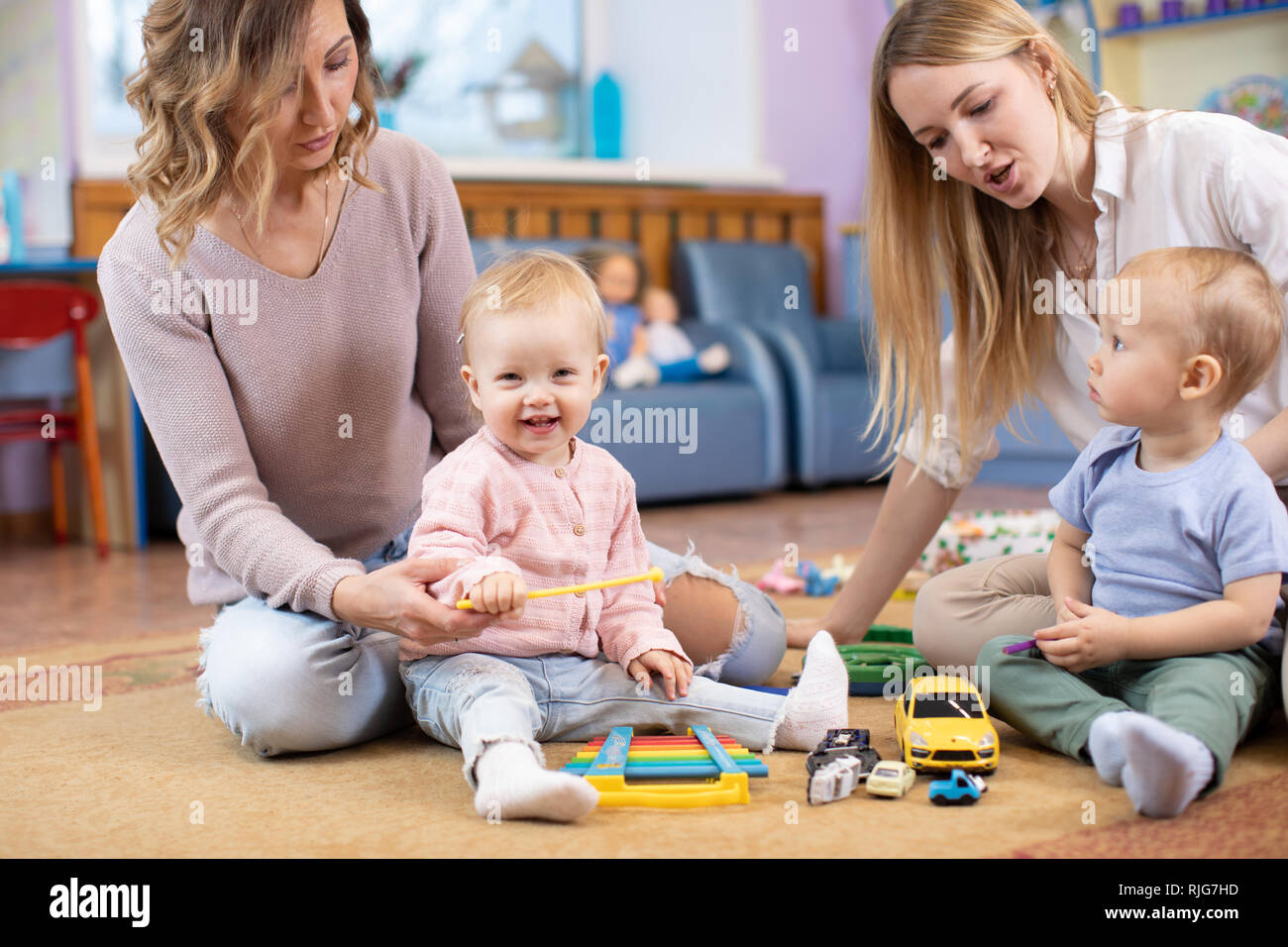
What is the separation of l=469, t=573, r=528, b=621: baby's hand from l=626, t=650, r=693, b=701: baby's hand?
0.22m

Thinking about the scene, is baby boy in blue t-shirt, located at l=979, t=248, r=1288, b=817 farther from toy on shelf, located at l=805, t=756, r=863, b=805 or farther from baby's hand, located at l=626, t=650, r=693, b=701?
baby's hand, located at l=626, t=650, r=693, b=701

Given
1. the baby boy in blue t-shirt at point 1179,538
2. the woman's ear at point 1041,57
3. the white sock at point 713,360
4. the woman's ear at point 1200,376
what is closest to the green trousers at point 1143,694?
the baby boy in blue t-shirt at point 1179,538

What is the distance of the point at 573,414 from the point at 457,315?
0.92 ft

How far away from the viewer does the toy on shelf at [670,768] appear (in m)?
1.10

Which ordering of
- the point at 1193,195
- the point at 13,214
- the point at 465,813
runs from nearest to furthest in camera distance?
the point at 465,813 → the point at 1193,195 → the point at 13,214

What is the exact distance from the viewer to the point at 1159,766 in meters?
0.99

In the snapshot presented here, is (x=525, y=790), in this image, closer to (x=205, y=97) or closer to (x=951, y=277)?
(x=205, y=97)

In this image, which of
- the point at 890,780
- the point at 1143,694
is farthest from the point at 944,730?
the point at 1143,694

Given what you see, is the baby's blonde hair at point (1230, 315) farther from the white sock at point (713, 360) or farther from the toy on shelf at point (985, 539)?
the white sock at point (713, 360)

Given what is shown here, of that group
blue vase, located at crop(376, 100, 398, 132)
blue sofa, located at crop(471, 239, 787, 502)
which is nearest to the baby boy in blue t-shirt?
blue sofa, located at crop(471, 239, 787, 502)

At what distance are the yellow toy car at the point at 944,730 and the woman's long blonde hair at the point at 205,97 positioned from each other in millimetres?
792

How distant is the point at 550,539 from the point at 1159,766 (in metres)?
0.59
